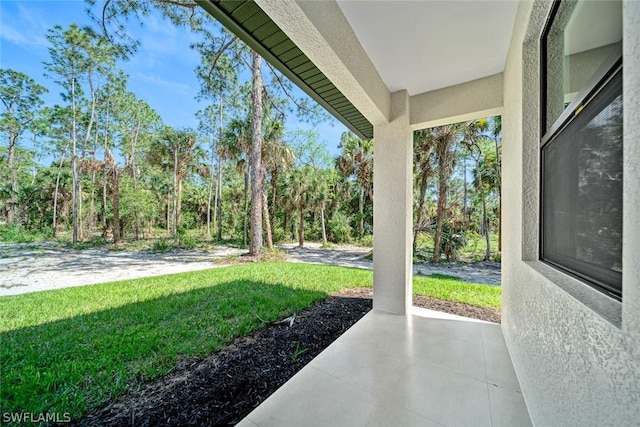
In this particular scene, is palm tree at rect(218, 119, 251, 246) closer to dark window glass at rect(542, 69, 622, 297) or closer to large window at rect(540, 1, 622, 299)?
large window at rect(540, 1, 622, 299)

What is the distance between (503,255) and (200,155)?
14532 millimetres

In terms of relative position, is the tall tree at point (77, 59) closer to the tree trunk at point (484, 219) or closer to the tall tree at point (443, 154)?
the tall tree at point (443, 154)

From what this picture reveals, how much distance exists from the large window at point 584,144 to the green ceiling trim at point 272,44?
1.75 m

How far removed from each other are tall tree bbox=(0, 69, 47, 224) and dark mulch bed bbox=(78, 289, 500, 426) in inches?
150

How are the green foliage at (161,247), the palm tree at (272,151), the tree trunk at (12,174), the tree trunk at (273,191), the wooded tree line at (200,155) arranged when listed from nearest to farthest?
the tree trunk at (12,174) < the wooded tree line at (200,155) < the palm tree at (272,151) < the green foliage at (161,247) < the tree trunk at (273,191)

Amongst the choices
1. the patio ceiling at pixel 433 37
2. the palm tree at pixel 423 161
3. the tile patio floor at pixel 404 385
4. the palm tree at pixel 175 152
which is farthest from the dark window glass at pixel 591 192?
the palm tree at pixel 175 152

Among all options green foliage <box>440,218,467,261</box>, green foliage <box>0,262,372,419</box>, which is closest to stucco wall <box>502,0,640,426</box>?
green foliage <box>0,262,372,419</box>

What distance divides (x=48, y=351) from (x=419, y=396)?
3.22 m

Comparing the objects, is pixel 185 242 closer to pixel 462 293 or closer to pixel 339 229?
pixel 339 229

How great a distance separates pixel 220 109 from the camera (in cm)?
1239

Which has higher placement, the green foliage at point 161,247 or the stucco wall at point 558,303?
the stucco wall at point 558,303

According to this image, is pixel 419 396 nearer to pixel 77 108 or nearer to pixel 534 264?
pixel 534 264

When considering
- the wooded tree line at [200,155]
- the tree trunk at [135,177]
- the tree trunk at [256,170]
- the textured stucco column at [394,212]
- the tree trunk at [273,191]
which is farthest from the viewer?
the tree trunk at [273,191]

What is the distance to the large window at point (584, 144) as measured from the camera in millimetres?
799
